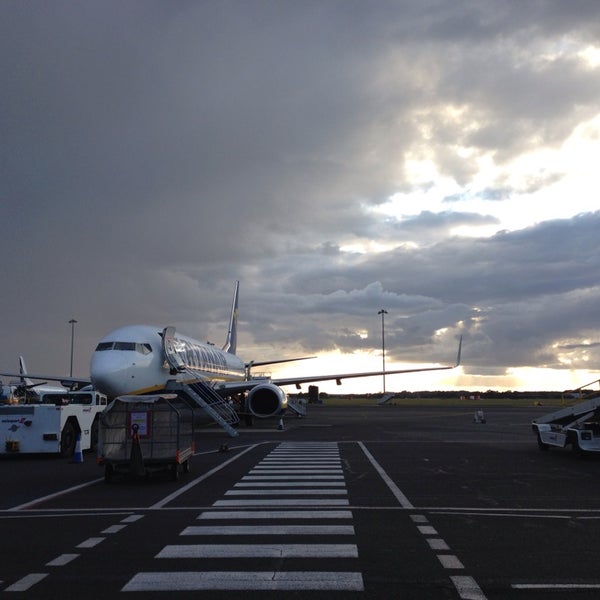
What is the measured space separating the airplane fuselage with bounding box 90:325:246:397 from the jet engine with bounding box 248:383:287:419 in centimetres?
293

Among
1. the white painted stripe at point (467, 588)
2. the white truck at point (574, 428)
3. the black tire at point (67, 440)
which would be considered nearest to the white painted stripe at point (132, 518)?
the white painted stripe at point (467, 588)

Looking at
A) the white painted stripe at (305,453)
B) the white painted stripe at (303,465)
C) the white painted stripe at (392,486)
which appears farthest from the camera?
the white painted stripe at (305,453)

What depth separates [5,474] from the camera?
56.5ft

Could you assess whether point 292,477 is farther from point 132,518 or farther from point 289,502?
point 132,518

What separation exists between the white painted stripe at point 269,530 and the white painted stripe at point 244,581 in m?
2.09

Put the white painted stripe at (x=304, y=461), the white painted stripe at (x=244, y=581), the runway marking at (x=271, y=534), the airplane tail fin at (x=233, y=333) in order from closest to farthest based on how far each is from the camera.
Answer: the white painted stripe at (x=244, y=581)
the runway marking at (x=271, y=534)
the white painted stripe at (x=304, y=461)
the airplane tail fin at (x=233, y=333)

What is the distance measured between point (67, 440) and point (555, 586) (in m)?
17.8

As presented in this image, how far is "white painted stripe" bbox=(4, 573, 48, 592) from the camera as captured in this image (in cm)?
662

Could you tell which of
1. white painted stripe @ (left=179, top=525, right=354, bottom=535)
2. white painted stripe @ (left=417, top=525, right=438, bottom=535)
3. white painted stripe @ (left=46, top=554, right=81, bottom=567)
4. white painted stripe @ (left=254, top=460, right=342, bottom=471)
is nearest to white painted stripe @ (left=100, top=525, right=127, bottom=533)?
white painted stripe @ (left=179, top=525, right=354, bottom=535)

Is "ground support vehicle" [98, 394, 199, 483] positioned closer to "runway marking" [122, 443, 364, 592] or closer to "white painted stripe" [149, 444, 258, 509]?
"white painted stripe" [149, 444, 258, 509]

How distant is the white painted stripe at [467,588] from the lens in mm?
6273

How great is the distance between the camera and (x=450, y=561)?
7613mm

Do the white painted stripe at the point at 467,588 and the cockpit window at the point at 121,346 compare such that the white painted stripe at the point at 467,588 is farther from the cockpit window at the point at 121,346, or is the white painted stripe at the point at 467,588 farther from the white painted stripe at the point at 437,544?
the cockpit window at the point at 121,346

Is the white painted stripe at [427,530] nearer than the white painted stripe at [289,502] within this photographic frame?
Yes
